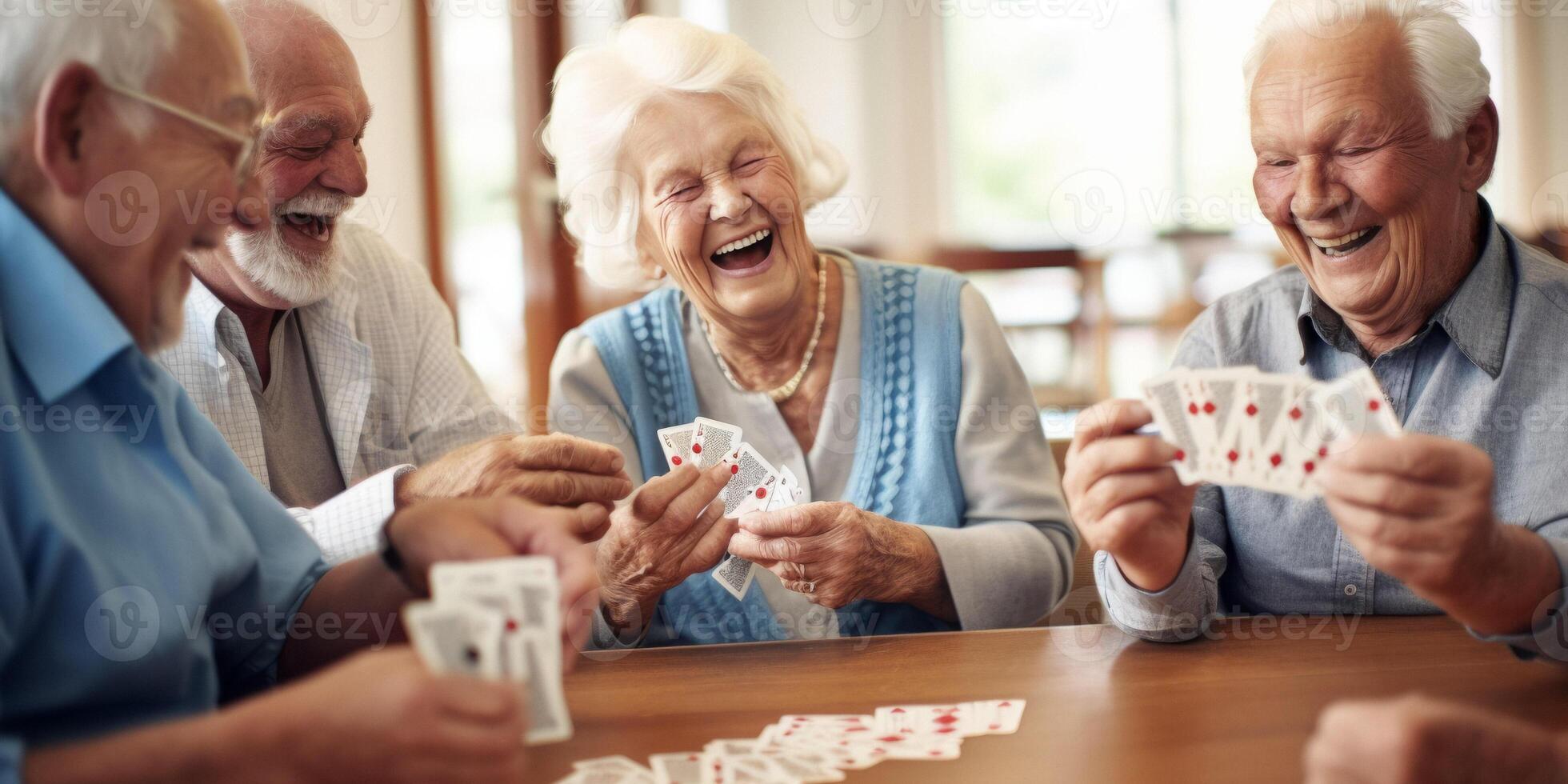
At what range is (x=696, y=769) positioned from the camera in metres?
1.19

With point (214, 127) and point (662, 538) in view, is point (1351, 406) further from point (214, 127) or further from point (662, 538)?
point (214, 127)

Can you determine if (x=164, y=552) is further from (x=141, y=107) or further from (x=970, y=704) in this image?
(x=970, y=704)

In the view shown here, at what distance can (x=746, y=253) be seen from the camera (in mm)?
2320

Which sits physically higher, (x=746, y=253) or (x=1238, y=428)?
(x=746, y=253)

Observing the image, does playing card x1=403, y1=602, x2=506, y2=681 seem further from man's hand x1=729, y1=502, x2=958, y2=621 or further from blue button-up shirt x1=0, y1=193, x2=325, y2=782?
man's hand x1=729, y1=502, x2=958, y2=621

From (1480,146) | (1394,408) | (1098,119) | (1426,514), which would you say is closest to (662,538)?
(1426,514)

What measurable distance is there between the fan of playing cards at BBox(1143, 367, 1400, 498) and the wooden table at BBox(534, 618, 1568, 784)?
24cm

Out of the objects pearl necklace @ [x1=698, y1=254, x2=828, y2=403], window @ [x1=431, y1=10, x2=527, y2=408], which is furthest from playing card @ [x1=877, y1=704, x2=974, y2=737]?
window @ [x1=431, y1=10, x2=527, y2=408]

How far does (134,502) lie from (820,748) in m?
0.73

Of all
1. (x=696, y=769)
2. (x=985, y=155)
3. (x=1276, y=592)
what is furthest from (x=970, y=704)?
(x=985, y=155)

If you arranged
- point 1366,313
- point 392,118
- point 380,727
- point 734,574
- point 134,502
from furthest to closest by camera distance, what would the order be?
point 392,118 → point 734,574 → point 1366,313 → point 134,502 → point 380,727

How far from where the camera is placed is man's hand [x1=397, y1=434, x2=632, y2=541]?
1.60m

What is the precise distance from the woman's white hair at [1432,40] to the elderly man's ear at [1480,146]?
2 centimetres

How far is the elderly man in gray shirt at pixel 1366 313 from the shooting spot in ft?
5.27
